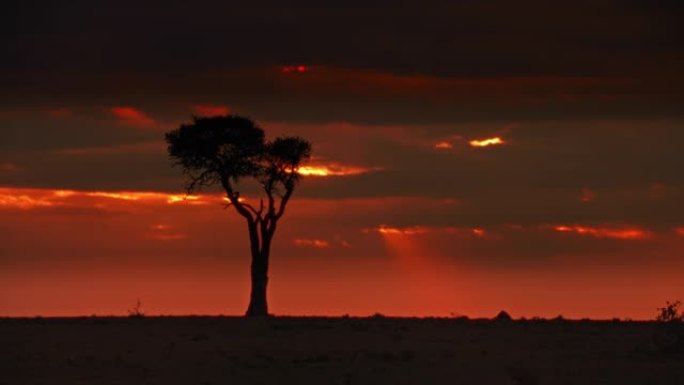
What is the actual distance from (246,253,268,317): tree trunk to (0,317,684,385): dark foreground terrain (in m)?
10.1

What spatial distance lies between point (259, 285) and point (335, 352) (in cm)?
2220

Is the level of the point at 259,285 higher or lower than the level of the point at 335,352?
higher

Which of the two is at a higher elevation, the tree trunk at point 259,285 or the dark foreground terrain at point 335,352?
the tree trunk at point 259,285

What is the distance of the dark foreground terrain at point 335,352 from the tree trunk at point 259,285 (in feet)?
33.0

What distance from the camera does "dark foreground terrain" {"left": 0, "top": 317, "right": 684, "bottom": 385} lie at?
4409cm

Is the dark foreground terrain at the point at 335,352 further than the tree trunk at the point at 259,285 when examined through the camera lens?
No

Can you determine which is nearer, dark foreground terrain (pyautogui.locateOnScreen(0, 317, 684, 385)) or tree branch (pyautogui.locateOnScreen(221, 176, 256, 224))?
dark foreground terrain (pyautogui.locateOnScreen(0, 317, 684, 385))

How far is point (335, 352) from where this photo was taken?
48688mm

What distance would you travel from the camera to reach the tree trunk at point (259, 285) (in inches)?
2758

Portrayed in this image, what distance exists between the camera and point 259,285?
70562 millimetres

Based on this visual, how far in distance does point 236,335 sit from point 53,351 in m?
7.55

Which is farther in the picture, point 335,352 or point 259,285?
point 259,285

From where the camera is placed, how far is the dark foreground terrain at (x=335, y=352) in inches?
1736

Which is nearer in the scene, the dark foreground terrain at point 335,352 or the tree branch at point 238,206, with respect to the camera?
the dark foreground terrain at point 335,352
